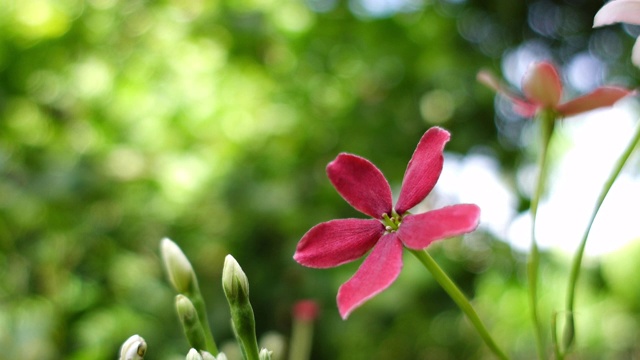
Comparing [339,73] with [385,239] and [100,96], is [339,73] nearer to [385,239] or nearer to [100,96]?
[100,96]

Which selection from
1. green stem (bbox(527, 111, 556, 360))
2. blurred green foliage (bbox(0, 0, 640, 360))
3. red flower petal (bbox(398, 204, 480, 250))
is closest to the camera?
red flower petal (bbox(398, 204, 480, 250))

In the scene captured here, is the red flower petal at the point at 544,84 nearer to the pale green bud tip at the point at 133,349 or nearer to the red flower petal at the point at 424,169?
the red flower petal at the point at 424,169

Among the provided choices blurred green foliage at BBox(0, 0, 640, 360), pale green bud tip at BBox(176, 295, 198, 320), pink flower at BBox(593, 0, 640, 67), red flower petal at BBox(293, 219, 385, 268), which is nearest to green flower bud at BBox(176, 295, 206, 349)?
pale green bud tip at BBox(176, 295, 198, 320)

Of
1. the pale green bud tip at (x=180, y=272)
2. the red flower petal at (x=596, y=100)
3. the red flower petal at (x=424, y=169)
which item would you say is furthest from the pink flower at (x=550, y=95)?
the pale green bud tip at (x=180, y=272)

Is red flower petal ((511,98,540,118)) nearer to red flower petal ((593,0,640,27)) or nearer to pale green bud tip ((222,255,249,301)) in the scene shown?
red flower petal ((593,0,640,27))

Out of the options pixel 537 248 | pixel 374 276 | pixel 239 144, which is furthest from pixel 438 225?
pixel 239 144

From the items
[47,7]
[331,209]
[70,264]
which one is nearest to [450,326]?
[331,209]
